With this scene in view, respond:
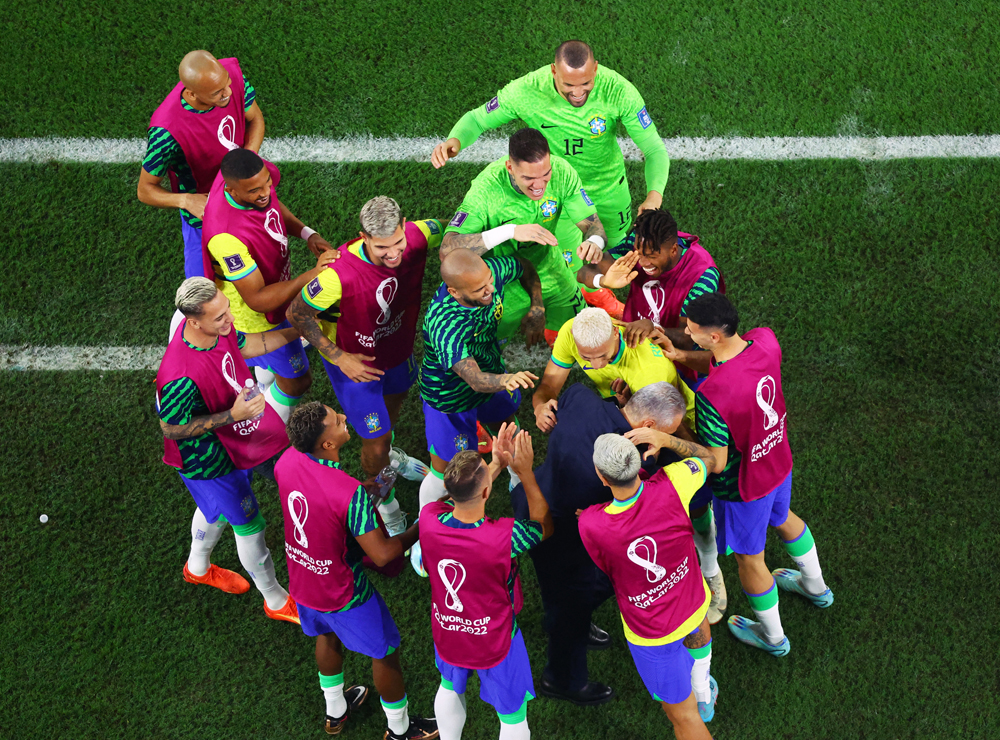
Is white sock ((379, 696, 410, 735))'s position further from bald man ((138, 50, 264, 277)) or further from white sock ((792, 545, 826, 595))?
bald man ((138, 50, 264, 277))

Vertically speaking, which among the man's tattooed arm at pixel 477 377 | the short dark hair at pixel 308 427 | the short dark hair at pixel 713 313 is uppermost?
the short dark hair at pixel 713 313

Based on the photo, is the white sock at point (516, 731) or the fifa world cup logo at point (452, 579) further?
the white sock at point (516, 731)

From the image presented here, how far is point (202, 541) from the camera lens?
200 inches

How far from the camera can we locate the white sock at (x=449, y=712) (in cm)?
416

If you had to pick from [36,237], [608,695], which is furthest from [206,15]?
[608,695]

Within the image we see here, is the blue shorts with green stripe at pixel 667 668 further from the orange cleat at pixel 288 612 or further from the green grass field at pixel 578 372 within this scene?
the orange cleat at pixel 288 612

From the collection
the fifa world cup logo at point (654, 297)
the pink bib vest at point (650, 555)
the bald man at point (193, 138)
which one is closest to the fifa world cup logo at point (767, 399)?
the pink bib vest at point (650, 555)

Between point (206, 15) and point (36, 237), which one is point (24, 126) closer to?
point (36, 237)

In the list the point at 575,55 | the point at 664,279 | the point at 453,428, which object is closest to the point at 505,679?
the point at 453,428

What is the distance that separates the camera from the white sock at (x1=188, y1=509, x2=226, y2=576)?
5012mm

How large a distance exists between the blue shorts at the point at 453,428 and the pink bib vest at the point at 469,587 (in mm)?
999

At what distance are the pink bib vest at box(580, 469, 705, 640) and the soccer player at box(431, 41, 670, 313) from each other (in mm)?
1693

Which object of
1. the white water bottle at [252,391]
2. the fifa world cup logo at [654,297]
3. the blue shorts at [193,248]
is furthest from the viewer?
the blue shorts at [193,248]

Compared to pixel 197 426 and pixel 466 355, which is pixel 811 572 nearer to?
pixel 466 355
